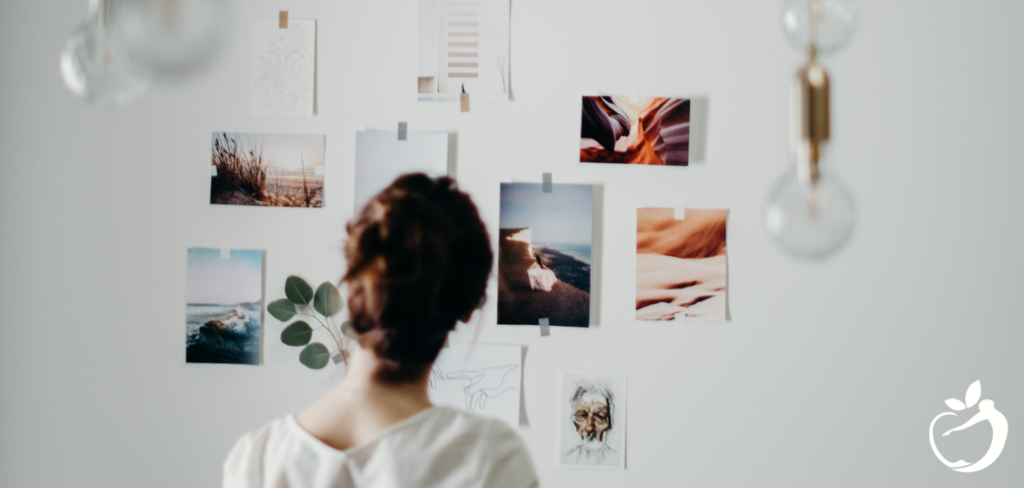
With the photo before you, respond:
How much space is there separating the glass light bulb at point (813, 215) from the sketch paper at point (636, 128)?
118cm

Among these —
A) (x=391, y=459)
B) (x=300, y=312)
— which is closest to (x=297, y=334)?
(x=300, y=312)

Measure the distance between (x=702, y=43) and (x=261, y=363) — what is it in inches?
56.1

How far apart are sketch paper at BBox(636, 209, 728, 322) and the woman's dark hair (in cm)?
92

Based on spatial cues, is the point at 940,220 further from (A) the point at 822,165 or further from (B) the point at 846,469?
(A) the point at 822,165

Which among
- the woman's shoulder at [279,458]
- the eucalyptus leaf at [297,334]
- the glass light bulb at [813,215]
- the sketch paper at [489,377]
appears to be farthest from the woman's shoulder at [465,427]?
the eucalyptus leaf at [297,334]

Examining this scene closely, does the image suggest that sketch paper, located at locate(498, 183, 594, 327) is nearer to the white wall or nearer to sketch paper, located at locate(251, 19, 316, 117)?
the white wall

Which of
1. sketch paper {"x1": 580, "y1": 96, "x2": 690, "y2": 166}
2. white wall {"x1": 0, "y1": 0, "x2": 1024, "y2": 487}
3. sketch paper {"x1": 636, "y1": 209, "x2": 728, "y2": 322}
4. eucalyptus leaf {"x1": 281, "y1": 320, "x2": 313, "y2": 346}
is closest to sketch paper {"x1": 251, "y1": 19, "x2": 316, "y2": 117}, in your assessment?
white wall {"x1": 0, "y1": 0, "x2": 1024, "y2": 487}

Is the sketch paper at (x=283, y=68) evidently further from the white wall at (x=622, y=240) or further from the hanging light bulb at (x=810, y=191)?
the hanging light bulb at (x=810, y=191)

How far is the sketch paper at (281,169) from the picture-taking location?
1645mm

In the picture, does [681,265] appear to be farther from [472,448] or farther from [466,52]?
[472,448]

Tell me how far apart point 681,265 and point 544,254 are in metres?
0.36

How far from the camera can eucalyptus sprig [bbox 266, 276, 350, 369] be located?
1.61 m

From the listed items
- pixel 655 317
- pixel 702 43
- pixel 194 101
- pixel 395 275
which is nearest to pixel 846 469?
pixel 655 317

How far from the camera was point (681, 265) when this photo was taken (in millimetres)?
1638
